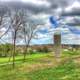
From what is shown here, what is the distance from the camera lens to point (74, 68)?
109 ft

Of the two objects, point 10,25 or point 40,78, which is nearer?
point 40,78

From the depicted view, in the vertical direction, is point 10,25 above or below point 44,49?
above

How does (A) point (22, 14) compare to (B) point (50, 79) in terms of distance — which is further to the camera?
(A) point (22, 14)

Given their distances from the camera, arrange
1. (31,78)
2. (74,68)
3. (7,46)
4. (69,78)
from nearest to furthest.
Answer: (69,78) → (31,78) → (74,68) → (7,46)

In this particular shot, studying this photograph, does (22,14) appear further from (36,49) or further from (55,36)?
(36,49)

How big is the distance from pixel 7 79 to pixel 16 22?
82.0ft

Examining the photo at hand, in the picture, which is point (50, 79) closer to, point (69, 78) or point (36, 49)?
point (69, 78)

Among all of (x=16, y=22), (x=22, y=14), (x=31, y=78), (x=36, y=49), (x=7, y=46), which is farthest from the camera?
(x=36, y=49)

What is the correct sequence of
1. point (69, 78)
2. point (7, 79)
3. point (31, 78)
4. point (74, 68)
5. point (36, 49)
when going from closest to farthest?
point (69, 78) → point (31, 78) → point (7, 79) → point (74, 68) → point (36, 49)

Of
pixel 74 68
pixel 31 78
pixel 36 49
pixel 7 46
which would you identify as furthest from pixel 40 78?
pixel 36 49

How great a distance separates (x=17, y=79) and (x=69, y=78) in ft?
17.7

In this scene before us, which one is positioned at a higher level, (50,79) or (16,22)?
(16,22)

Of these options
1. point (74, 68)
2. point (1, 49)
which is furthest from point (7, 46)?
point (74, 68)

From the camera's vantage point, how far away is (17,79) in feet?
93.2
